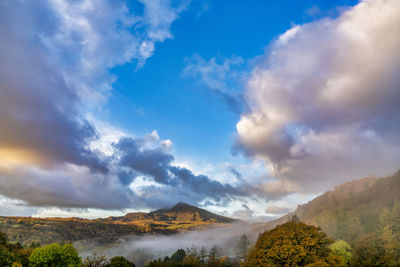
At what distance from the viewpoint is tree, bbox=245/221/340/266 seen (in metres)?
46.8

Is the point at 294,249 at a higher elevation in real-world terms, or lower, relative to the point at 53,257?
higher

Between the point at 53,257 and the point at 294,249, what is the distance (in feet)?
217

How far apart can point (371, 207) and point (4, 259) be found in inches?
8942

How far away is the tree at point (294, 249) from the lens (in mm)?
46750

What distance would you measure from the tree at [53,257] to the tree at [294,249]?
5399 centimetres

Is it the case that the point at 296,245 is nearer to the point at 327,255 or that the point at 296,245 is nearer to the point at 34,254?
the point at 327,255

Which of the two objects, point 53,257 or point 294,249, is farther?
point 53,257

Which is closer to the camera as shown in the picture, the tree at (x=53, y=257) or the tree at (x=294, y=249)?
the tree at (x=294, y=249)

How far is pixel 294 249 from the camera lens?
47375mm

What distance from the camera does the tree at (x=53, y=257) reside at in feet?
228

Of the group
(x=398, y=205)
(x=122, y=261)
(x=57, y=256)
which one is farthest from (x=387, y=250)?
(x=57, y=256)

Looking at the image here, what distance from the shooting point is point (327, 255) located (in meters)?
48.6

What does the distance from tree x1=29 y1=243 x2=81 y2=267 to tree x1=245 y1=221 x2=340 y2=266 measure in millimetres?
53993

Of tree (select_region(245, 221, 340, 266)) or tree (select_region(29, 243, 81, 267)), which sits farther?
tree (select_region(29, 243, 81, 267))
